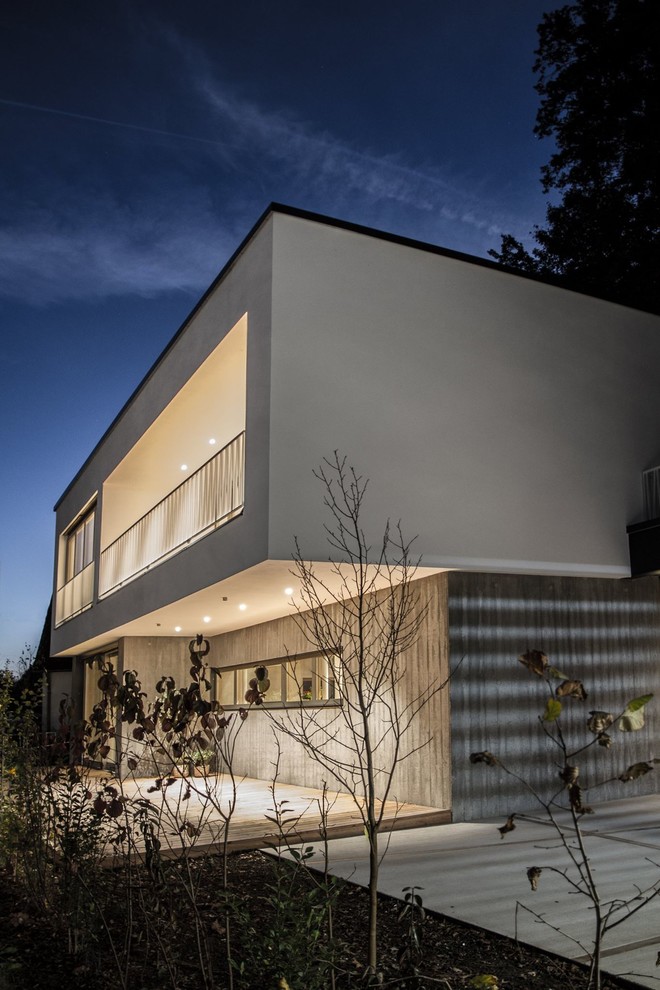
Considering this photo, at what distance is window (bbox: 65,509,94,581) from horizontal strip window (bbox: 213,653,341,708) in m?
3.87

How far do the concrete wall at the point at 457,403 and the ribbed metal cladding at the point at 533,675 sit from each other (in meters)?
0.32

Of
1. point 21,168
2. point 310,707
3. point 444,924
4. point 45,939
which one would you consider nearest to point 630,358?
point 310,707

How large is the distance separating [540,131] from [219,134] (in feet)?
56.5

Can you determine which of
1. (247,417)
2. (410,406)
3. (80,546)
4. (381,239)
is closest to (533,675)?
(410,406)

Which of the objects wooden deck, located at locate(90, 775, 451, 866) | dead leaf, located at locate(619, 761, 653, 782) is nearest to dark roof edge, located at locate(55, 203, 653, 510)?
wooden deck, located at locate(90, 775, 451, 866)

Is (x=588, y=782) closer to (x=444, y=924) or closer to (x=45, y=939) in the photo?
(x=444, y=924)

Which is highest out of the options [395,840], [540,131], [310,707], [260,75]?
[260,75]

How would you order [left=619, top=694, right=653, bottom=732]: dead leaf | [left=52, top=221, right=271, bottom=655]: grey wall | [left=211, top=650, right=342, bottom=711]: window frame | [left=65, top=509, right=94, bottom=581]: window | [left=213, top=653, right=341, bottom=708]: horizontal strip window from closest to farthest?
[left=619, top=694, right=653, bottom=732]: dead leaf < [left=52, top=221, right=271, bottom=655]: grey wall < [left=211, top=650, right=342, bottom=711]: window frame < [left=213, top=653, right=341, bottom=708]: horizontal strip window < [left=65, top=509, right=94, bottom=581]: window

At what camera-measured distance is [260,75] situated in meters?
28.0

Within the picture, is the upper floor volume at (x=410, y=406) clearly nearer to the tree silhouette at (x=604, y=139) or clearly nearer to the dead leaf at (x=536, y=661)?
the dead leaf at (x=536, y=661)

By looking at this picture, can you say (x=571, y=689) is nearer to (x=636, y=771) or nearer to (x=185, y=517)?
(x=636, y=771)

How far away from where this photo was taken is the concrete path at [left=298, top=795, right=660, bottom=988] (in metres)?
3.92

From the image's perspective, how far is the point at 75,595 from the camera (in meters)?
16.7

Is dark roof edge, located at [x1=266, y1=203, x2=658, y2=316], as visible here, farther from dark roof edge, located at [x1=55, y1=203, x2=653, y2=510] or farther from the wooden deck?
the wooden deck
